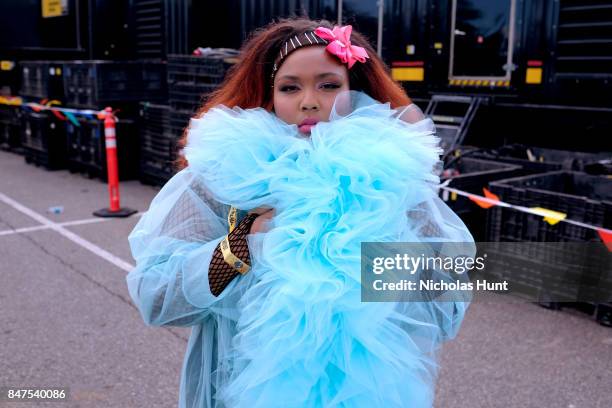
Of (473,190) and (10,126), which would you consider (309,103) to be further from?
(10,126)

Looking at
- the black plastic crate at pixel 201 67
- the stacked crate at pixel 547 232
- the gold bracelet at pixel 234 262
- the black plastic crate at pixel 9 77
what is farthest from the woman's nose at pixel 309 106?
the black plastic crate at pixel 9 77

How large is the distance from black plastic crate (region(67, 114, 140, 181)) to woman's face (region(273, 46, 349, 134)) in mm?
8763

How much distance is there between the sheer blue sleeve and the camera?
4.84 feet

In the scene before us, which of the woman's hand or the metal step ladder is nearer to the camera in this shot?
the woman's hand

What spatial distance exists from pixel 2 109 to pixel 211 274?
47.1ft

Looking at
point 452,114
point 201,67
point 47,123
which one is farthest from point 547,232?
point 47,123

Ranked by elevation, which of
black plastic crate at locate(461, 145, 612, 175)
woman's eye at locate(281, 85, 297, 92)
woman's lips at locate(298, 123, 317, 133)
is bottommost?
black plastic crate at locate(461, 145, 612, 175)

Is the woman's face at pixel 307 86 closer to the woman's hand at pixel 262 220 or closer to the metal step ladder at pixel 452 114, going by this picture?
the woman's hand at pixel 262 220

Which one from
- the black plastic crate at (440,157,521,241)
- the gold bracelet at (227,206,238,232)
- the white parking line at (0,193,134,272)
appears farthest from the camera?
the white parking line at (0,193,134,272)

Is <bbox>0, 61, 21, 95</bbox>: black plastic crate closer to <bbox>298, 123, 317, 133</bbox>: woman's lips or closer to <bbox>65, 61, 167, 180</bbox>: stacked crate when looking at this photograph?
<bbox>65, 61, 167, 180</bbox>: stacked crate

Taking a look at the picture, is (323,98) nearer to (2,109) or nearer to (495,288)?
(495,288)

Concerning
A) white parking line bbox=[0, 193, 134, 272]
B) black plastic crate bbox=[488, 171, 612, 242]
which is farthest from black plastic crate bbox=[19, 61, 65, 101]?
black plastic crate bbox=[488, 171, 612, 242]

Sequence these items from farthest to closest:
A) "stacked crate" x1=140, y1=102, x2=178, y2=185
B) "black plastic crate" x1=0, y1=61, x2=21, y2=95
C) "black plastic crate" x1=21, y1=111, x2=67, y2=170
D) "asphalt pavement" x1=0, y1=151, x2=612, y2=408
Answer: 1. "black plastic crate" x1=0, y1=61, x2=21, y2=95
2. "black plastic crate" x1=21, y1=111, x2=67, y2=170
3. "stacked crate" x1=140, y1=102, x2=178, y2=185
4. "asphalt pavement" x1=0, y1=151, x2=612, y2=408

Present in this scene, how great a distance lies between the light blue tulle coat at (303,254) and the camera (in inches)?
51.0
